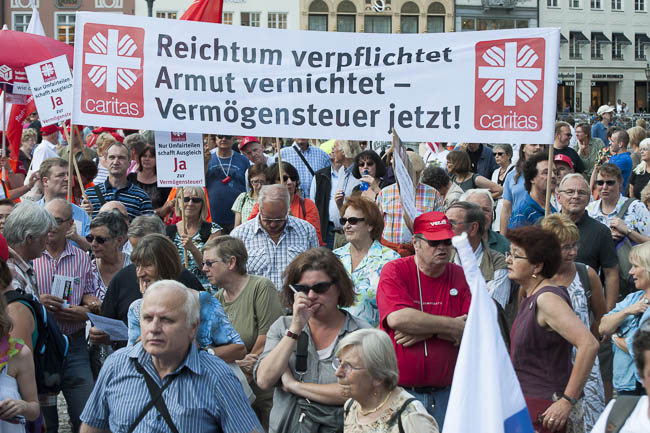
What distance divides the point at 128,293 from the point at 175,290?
5.37 ft

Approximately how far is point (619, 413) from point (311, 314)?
6.96 ft

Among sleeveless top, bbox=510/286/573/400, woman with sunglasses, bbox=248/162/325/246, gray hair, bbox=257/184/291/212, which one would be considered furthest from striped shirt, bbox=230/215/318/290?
sleeveless top, bbox=510/286/573/400

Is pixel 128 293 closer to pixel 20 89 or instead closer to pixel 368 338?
pixel 368 338

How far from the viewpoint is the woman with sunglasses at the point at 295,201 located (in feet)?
28.7

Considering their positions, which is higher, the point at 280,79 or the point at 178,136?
the point at 280,79

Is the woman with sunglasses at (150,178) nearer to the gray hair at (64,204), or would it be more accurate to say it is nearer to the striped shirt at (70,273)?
the gray hair at (64,204)

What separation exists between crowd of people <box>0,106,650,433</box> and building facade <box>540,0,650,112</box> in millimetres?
60287

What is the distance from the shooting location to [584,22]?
67.0 m

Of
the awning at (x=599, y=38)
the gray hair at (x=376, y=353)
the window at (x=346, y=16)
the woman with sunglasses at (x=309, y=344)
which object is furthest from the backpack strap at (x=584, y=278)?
the awning at (x=599, y=38)

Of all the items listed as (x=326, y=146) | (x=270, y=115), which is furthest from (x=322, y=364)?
(x=326, y=146)

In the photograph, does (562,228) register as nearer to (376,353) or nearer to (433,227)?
(433,227)

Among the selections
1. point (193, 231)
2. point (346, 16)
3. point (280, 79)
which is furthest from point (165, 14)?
point (193, 231)

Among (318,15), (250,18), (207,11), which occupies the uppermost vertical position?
(318,15)

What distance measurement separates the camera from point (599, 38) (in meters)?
66.9
